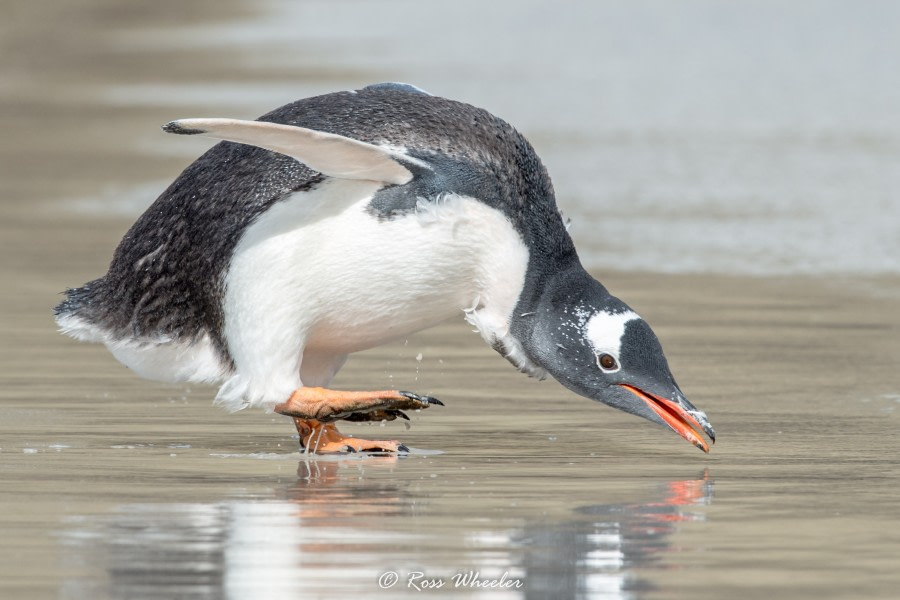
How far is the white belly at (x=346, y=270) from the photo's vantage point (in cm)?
655

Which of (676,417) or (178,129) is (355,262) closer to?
(178,129)

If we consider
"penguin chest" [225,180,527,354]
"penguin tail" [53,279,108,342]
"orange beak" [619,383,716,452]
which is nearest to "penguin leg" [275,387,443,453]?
"penguin chest" [225,180,527,354]

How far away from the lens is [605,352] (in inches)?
264

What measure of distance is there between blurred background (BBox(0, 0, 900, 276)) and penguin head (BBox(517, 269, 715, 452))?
4990 mm

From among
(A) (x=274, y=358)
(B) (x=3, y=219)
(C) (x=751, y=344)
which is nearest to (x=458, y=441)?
(A) (x=274, y=358)

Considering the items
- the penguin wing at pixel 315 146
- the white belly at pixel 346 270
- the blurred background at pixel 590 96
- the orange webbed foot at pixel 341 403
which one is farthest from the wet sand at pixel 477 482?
the blurred background at pixel 590 96

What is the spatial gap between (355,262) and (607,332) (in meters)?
0.88

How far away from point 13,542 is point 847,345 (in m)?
5.01

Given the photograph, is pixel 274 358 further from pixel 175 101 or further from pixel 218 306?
pixel 175 101

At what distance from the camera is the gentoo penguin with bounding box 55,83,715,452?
6562 mm

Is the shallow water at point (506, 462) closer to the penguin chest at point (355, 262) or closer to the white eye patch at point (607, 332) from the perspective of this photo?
the white eye patch at point (607, 332)

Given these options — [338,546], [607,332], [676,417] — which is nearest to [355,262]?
[607,332]

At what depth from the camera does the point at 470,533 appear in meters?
5.39

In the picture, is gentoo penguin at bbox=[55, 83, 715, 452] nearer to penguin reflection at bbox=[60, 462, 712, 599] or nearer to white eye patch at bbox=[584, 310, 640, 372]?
white eye patch at bbox=[584, 310, 640, 372]
